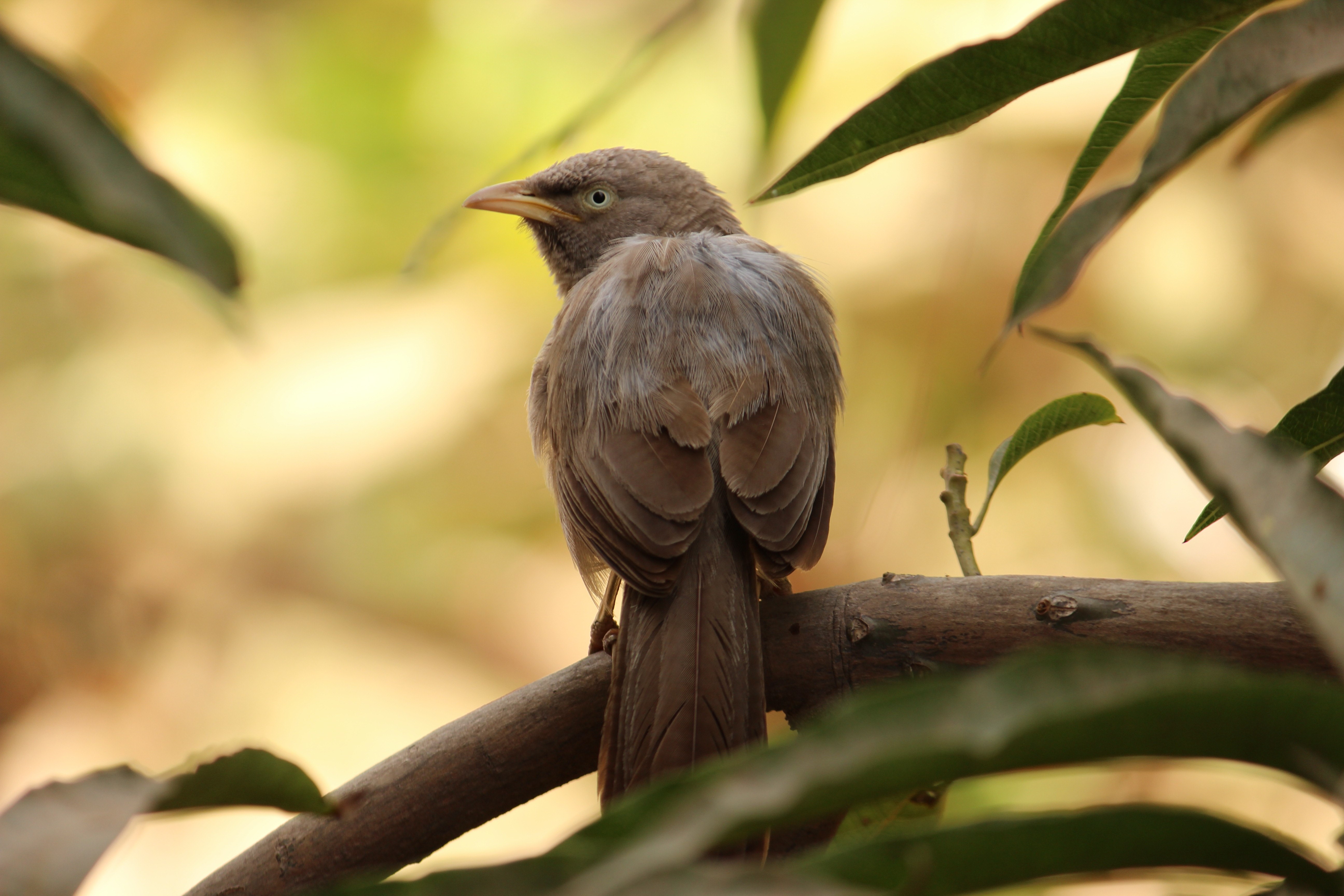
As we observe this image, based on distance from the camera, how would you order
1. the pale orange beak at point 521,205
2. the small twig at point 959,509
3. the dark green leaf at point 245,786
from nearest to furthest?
the dark green leaf at point 245,786 → the small twig at point 959,509 → the pale orange beak at point 521,205

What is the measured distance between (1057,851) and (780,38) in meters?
1.31

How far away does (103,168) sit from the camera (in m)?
0.81

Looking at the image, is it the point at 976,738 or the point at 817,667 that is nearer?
the point at 976,738

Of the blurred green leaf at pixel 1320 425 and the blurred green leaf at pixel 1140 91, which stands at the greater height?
the blurred green leaf at pixel 1140 91

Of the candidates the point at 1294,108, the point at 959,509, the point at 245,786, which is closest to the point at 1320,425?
the point at 1294,108

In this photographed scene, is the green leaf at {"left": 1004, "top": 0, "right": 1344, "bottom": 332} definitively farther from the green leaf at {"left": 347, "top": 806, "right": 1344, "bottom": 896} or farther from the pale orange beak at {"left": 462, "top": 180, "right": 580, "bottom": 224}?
the pale orange beak at {"left": 462, "top": 180, "right": 580, "bottom": 224}

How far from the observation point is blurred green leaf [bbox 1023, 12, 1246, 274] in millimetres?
1401

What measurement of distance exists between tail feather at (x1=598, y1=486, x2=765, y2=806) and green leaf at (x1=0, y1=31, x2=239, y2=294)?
54.1 inches

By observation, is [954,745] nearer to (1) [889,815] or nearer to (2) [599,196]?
(1) [889,815]

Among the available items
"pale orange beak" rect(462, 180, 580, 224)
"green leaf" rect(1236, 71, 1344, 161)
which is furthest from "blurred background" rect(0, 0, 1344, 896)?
"green leaf" rect(1236, 71, 1344, 161)

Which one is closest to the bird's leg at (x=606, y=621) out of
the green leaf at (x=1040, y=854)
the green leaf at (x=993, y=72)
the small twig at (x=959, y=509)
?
the small twig at (x=959, y=509)

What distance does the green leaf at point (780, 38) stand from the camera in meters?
1.75

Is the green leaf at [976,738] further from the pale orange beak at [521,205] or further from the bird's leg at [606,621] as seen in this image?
the pale orange beak at [521,205]

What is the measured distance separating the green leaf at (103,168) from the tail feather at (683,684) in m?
1.37
